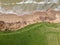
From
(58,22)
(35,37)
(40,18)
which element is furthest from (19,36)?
(58,22)

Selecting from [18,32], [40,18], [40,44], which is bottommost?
[40,44]

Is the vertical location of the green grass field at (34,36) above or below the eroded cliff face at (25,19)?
below

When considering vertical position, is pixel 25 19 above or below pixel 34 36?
above

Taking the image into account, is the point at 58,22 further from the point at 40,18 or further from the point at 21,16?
the point at 21,16

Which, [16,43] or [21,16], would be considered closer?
[16,43]
